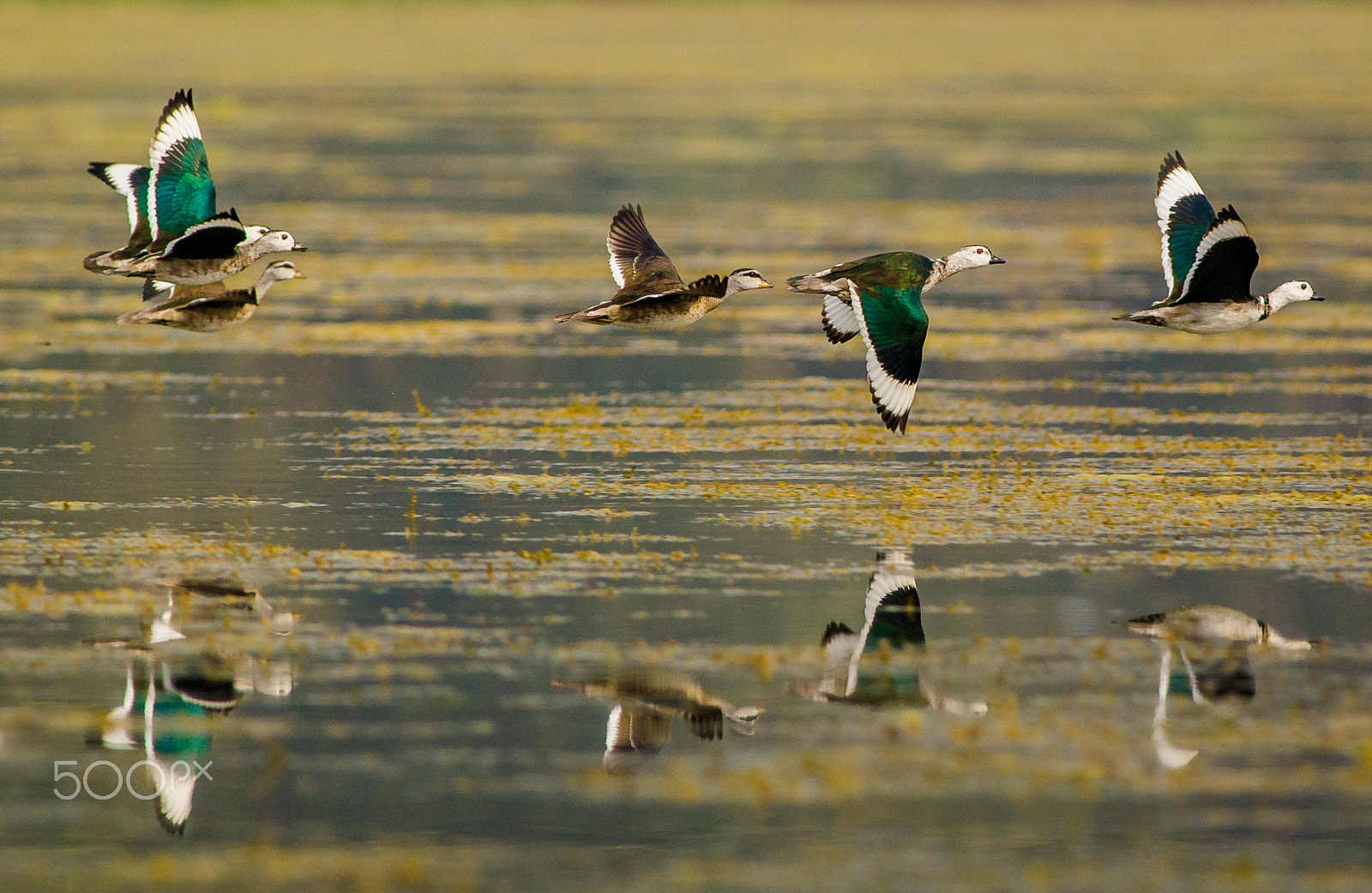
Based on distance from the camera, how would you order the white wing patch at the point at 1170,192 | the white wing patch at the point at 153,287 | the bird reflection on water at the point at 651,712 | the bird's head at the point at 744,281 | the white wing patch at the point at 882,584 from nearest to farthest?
the bird reflection on water at the point at 651,712 < the white wing patch at the point at 882,584 < the bird's head at the point at 744,281 < the white wing patch at the point at 1170,192 < the white wing patch at the point at 153,287

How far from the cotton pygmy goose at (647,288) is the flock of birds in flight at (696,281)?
0.03 ft

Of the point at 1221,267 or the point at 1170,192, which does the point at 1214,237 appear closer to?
the point at 1221,267

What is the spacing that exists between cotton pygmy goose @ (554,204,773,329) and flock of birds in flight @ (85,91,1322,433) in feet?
0.03

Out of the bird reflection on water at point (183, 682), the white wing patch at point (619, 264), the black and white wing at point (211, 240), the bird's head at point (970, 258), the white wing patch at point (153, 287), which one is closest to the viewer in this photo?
the bird reflection on water at point (183, 682)

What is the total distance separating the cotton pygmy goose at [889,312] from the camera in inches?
553

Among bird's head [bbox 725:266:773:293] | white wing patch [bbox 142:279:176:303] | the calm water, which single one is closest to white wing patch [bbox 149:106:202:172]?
white wing patch [bbox 142:279:176:303]

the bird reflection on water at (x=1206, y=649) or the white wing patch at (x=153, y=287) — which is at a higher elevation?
the white wing patch at (x=153, y=287)

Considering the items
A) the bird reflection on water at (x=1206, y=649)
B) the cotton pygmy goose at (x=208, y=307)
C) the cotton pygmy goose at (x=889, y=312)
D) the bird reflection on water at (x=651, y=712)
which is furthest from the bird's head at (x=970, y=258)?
the bird reflection on water at (x=651, y=712)

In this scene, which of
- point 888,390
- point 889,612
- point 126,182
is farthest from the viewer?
point 126,182

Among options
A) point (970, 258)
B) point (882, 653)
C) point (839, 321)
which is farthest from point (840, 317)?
point (882, 653)

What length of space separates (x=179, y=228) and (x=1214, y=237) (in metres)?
7.10

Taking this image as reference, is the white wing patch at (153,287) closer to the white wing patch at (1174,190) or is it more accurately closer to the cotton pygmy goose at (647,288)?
the cotton pygmy goose at (647,288)

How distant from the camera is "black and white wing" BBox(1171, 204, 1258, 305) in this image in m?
14.6

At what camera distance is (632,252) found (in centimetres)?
1586
